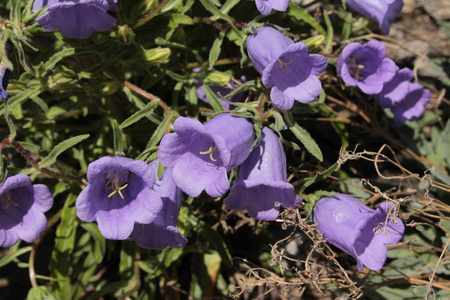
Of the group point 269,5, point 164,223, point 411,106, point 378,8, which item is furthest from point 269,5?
point 411,106

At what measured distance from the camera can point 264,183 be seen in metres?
2.75

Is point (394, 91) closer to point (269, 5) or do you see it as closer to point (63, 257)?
point (269, 5)

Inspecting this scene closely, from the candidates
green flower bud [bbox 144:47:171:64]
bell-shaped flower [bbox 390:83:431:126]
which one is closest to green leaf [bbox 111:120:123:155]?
green flower bud [bbox 144:47:171:64]

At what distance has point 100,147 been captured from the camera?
3982 millimetres

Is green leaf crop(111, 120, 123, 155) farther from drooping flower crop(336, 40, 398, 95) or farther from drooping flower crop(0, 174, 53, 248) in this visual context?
drooping flower crop(336, 40, 398, 95)

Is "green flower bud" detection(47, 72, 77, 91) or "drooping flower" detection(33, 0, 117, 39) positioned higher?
"drooping flower" detection(33, 0, 117, 39)

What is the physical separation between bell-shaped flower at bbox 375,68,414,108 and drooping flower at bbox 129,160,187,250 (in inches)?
80.8

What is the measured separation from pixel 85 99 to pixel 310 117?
1981 mm

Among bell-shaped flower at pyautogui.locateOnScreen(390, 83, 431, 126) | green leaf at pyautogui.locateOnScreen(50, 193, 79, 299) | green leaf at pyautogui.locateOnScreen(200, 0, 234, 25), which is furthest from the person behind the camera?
bell-shaped flower at pyautogui.locateOnScreen(390, 83, 431, 126)

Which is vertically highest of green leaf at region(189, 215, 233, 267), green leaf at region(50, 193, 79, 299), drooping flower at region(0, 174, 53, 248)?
drooping flower at region(0, 174, 53, 248)

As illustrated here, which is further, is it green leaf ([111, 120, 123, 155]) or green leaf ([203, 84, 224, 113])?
green leaf ([203, 84, 224, 113])

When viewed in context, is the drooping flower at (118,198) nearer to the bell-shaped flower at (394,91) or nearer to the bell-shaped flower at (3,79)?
the bell-shaped flower at (3,79)

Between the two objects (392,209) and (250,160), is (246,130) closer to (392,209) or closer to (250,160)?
(250,160)

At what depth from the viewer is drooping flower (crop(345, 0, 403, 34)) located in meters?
3.62
